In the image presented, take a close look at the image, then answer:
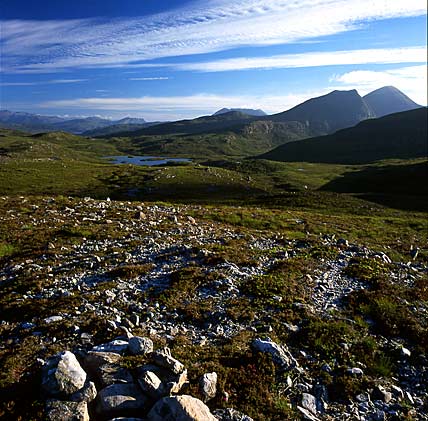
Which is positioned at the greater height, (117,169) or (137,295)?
(137,295)

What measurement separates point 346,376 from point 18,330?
1050 centimetres

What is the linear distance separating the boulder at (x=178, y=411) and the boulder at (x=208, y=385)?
99cm

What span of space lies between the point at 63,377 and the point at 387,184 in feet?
407

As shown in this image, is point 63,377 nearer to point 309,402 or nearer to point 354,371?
point 309,402

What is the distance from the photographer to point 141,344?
10.3 meters

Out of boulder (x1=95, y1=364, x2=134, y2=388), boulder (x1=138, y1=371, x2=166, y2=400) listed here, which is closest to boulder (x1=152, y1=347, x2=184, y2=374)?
boulder (x1=138, y1=371, x2=166, y2=400)

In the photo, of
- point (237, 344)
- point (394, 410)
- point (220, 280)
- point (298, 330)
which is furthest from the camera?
point (220, 280)

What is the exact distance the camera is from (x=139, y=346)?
33.7 feet

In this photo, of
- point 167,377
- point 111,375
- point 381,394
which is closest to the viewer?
point 111,375

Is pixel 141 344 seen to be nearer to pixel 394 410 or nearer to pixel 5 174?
pixel 394 410

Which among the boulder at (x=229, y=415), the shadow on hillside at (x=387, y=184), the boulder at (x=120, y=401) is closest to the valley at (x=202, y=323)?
the boulder at (x=120, y=401)

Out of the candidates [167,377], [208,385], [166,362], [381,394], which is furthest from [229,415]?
[381,394]

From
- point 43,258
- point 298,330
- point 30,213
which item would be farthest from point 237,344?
point 30,213

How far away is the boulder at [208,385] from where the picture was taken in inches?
360
